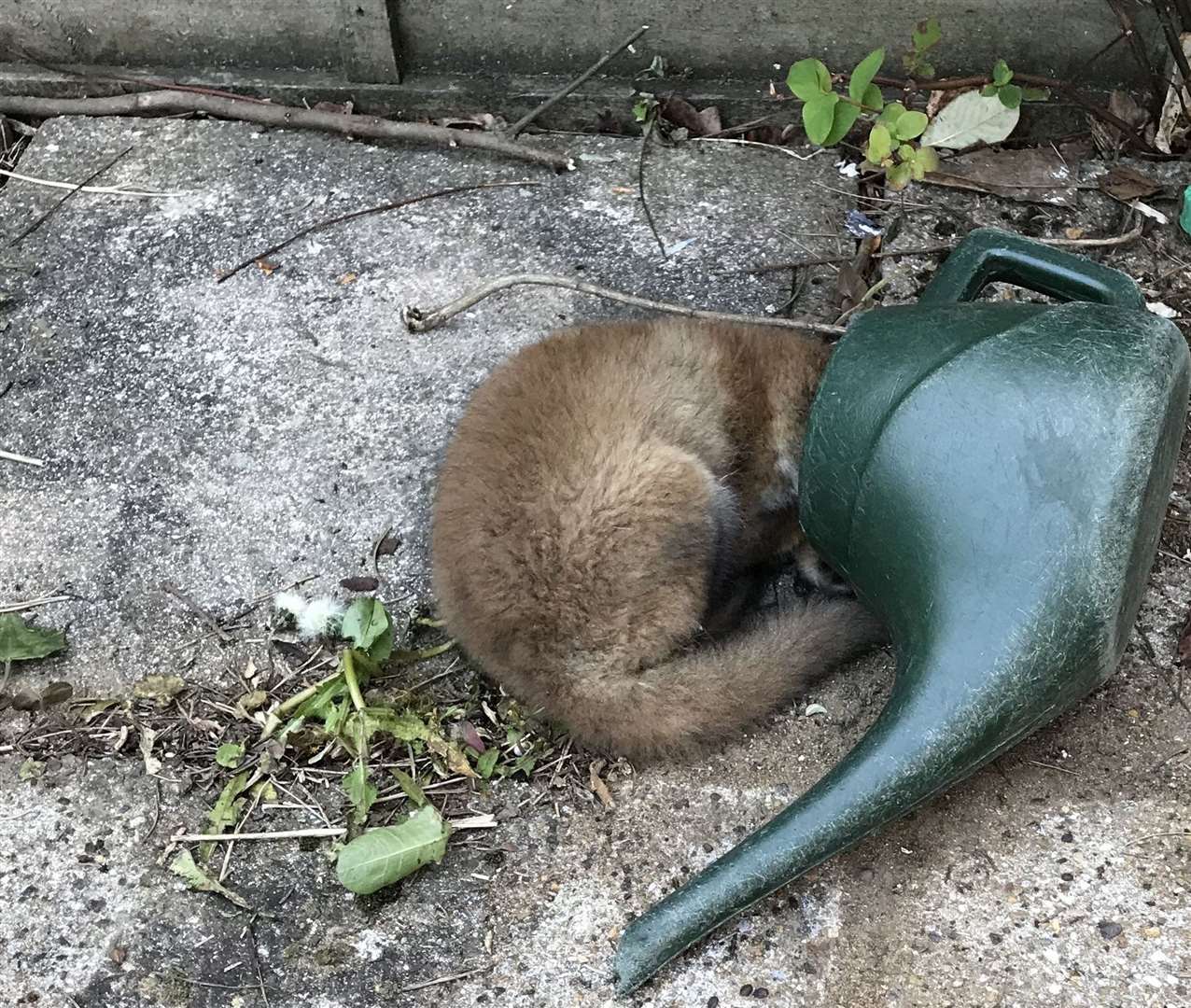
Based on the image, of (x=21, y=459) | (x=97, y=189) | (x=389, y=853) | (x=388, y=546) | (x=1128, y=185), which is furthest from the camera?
(x=97, y=189)

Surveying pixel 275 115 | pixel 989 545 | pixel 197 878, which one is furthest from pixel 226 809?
pixel 275 115

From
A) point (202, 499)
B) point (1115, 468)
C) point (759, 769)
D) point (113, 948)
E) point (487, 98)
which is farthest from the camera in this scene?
point (487, 98)

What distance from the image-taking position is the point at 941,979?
7.00ft

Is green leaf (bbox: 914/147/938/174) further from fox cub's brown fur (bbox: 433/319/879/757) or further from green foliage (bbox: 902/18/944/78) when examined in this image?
fox cub's brown fur (bbox: 433/319/879/757)

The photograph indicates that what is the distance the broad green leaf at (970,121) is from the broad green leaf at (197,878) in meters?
2.98

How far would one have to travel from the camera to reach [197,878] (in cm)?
243

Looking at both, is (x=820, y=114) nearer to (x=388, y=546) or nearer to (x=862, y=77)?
(x=862, y=77)

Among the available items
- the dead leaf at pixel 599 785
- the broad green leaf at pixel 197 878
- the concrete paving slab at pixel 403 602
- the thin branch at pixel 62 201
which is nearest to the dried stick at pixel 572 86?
the concrete paving slab at pixel 403 602

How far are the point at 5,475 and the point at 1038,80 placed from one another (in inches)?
131

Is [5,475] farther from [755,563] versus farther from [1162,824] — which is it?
[1162,824]

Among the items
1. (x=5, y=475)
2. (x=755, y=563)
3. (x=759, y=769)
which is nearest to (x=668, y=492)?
(x=755, y=563)

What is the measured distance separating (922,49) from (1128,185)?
83 centimetres

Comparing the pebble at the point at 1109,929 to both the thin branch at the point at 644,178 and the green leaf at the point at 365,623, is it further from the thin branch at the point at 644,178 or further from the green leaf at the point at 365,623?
the thin branch at the point at 644,178

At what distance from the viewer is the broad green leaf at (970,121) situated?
385 centimetres
